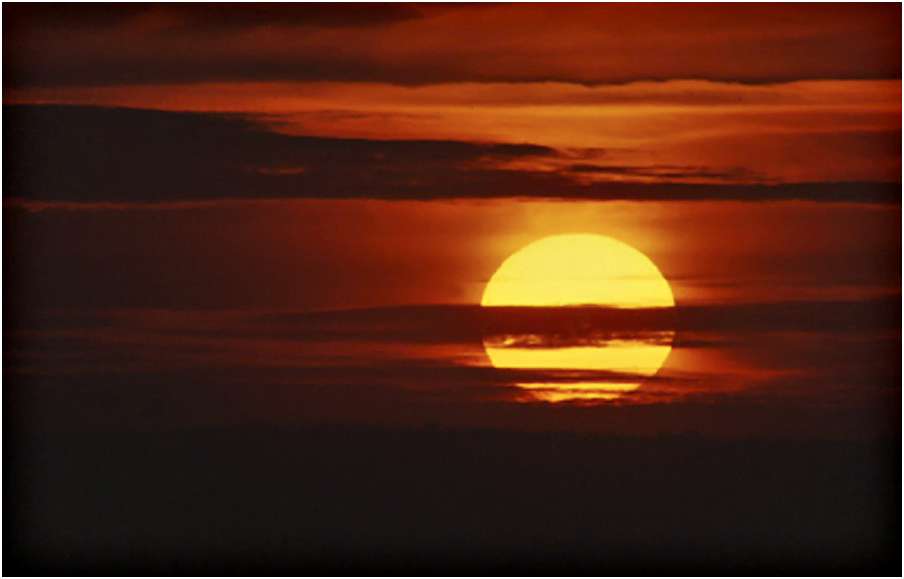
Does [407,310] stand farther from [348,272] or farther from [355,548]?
[355,548]

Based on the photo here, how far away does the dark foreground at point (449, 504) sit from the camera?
512 centimetres

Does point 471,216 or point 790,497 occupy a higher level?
point 471,216

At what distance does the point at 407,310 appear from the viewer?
17.0 ft

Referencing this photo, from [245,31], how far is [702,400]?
2.16m

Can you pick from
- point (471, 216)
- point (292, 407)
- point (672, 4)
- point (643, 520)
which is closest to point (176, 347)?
point (292, 407)

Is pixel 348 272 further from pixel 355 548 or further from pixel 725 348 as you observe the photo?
pixel 725 348

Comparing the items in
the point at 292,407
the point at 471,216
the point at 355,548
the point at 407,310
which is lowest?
the point at 355,548

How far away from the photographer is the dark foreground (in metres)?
5.12

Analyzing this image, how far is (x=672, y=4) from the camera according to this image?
520 cm

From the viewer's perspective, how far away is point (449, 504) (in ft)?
16.9

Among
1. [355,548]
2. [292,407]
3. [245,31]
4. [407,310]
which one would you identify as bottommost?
[355,548]

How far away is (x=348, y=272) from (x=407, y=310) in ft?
0.85

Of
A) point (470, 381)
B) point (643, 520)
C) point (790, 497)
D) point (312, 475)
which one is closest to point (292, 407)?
point (312, 475)

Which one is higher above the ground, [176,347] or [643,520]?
[176,347]
